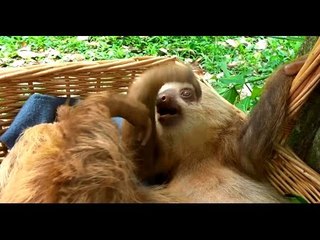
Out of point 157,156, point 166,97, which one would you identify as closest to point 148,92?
point 166,97

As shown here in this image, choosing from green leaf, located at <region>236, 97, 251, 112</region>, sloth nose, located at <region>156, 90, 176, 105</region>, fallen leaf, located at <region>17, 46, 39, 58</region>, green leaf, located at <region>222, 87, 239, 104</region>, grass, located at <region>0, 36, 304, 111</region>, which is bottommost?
fallen leaf, located at <region>17, 46, 39, 58</region>

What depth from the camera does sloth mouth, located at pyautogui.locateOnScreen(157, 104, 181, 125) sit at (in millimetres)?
1796

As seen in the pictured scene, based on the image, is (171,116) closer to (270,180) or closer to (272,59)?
(270,180)

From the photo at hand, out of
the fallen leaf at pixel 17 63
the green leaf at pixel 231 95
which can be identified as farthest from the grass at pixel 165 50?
the green leaf at pixel 231 95

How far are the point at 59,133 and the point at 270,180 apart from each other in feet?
2.43

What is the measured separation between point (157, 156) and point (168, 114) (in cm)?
15

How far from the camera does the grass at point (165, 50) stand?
3.23 m

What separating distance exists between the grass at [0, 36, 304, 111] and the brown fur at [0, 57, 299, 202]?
1.31m

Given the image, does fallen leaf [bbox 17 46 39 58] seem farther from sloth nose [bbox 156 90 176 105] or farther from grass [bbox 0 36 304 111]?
sloth nose [bbox 156 90 176 105]

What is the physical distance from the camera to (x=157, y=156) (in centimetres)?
183

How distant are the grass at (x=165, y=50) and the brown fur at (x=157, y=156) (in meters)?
1.31

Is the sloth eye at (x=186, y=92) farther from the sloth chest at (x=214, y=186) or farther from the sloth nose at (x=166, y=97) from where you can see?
the sloth chest at (x=214, y=186)

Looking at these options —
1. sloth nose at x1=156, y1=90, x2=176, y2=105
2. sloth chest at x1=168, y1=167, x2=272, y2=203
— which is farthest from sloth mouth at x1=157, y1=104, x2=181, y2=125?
sloth chest at x1=168, y1=167, x2=272, y2=203
